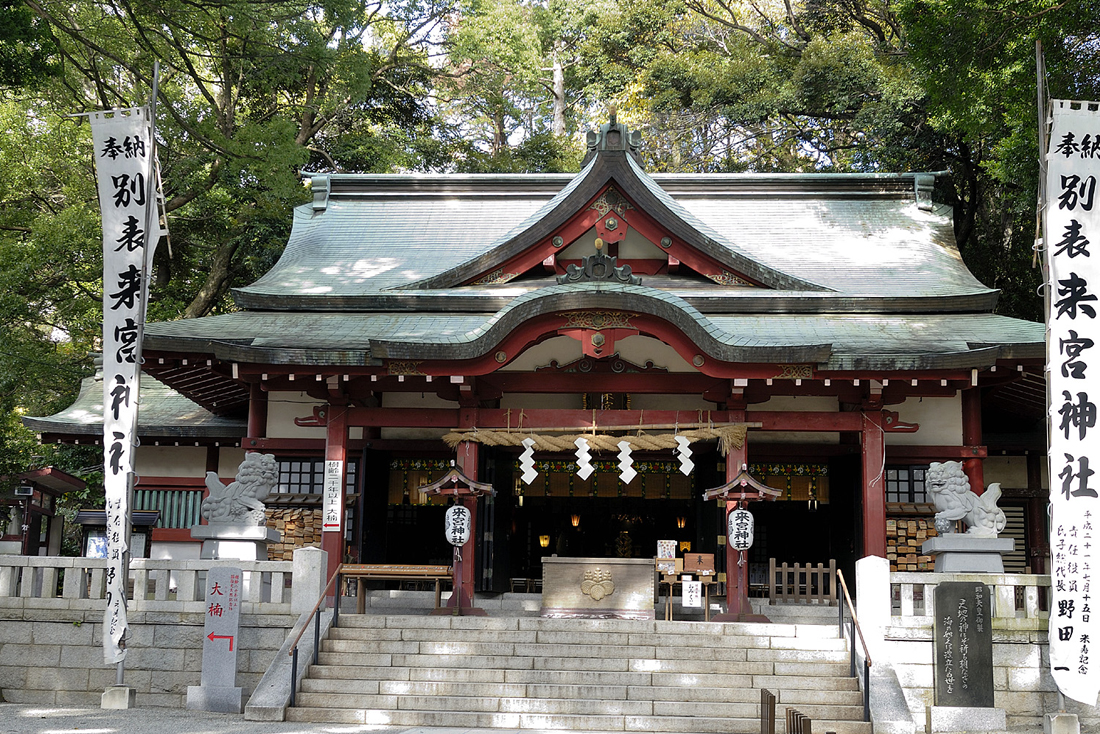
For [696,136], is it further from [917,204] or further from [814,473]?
[814,473]

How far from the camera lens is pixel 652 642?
10.8 metres

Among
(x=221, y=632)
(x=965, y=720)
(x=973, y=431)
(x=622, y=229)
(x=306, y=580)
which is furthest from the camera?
(x=622, y=229)

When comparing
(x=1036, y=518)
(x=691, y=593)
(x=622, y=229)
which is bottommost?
(x=691, y=593)

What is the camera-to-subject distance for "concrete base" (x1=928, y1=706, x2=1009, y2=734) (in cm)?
988

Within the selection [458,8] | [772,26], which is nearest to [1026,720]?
[772,26]

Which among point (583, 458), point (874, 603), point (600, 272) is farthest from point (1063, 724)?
point (600, 272)

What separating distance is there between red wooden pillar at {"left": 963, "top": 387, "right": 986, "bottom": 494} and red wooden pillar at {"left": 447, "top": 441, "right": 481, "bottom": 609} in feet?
21.8

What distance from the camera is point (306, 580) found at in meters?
11.1

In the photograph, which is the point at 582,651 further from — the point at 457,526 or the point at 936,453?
the point at 936,453

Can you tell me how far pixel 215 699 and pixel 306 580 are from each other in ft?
4.90

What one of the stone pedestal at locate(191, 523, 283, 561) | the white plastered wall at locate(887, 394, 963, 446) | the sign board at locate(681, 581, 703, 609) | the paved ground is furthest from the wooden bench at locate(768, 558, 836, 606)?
the stone pedestal at locate(191, 523, 283, 561)

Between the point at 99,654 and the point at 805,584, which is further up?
the point at 805,584

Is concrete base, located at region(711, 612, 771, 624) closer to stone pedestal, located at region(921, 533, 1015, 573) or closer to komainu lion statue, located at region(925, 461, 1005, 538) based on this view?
stone pedestal, located at region(921, 533, 1015, 573)

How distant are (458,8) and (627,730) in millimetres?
26601
